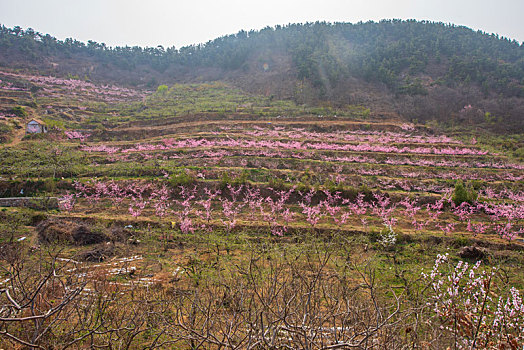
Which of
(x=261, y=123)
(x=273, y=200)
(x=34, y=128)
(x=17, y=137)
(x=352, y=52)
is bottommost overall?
(x=273, y=200)

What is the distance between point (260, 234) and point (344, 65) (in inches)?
A: 1790

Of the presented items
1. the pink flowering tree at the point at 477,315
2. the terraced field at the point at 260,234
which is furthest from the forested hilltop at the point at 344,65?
the pink flowering tree at the point at 477,315

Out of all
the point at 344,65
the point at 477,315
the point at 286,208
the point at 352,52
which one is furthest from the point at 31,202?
the point at 352,52

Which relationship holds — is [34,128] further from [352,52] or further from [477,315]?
[352,52]

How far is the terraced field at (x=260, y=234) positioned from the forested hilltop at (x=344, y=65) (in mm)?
10789

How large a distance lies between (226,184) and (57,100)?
120 feet

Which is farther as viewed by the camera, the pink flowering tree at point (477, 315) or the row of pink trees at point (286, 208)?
the row of pink trees at point (286, 208)

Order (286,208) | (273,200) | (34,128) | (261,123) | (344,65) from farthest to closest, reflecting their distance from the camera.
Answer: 1. (344,65)
2. (261,123)
3. (34,128)
4. (273,200)
5. (286,208)

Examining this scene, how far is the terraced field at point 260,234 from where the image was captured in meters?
3.65

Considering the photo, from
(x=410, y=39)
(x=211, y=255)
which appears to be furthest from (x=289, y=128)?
(x=410, y=39)

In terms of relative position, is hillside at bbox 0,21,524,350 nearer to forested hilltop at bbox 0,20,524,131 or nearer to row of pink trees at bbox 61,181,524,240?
row of pink trees at bbox 61,181,524,240

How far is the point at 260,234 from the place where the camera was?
12203mm

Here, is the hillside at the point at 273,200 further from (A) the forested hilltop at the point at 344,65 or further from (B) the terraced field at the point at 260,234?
(A) the forested hilltop at the point at 344,65

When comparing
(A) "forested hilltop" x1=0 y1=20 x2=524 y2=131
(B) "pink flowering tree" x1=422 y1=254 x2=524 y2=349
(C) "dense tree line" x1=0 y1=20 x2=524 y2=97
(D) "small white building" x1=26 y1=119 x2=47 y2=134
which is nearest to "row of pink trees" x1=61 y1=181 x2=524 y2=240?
(B) "pink flowering tree" x1=422 y1=254 x2=524 y2=349
